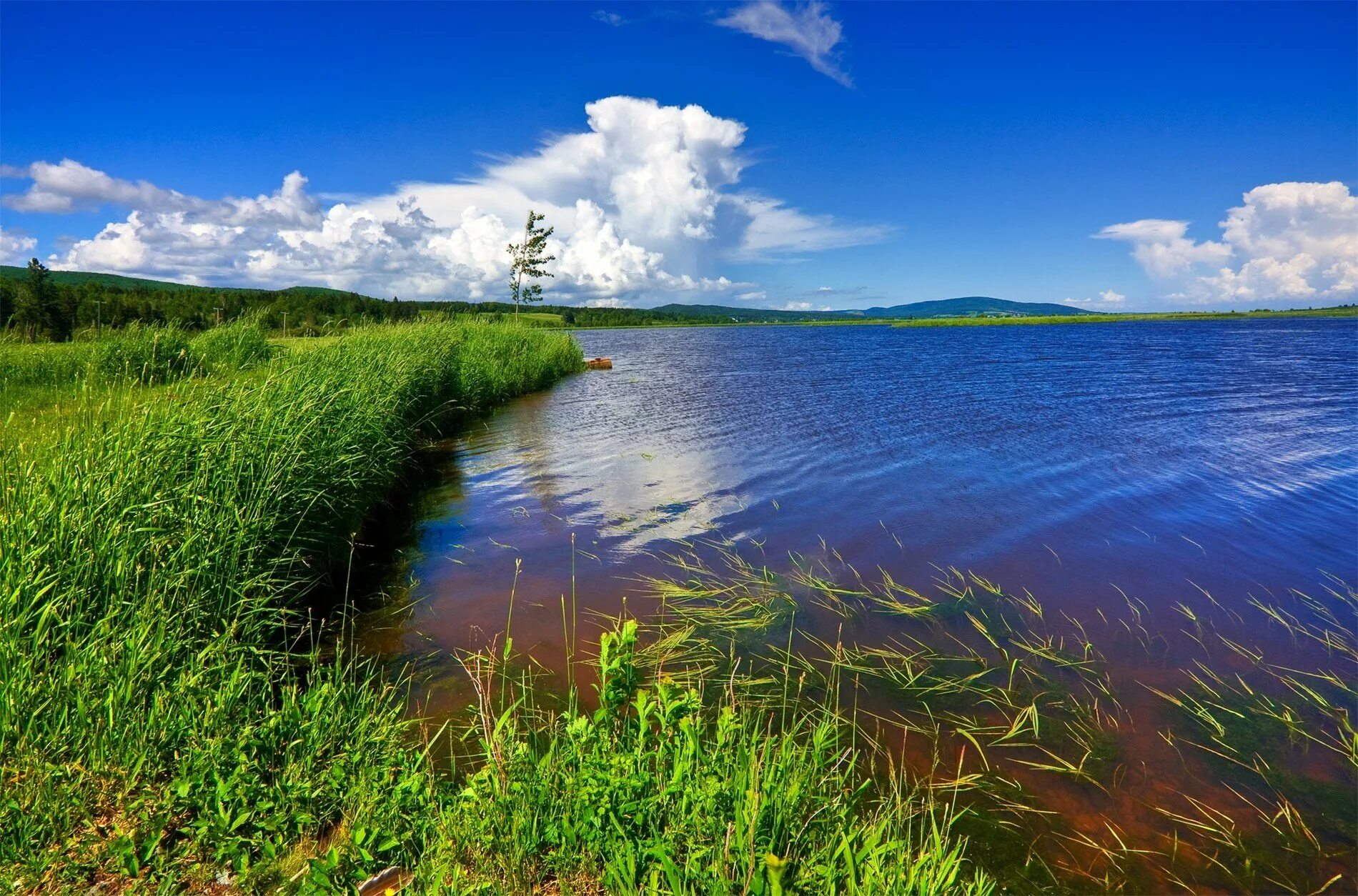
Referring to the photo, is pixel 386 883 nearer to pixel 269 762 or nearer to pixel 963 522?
pixel 269 762

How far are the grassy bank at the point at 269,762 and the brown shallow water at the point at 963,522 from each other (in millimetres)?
1778

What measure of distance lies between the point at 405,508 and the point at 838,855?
10.4 meters

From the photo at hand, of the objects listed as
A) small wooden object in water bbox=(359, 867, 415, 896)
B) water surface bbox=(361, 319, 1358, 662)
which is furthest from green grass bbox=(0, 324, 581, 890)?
water surface bbox=(361, 319, 1358, 662)

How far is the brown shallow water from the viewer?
6219 millimetres

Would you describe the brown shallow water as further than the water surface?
No

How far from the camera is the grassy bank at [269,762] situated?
2814 millimetres

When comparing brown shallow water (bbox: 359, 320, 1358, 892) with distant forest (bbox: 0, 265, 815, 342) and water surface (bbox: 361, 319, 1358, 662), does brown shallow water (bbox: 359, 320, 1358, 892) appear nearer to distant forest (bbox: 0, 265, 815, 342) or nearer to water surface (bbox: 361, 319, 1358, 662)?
water surface (bbox: 361, 319, 1358, 662)

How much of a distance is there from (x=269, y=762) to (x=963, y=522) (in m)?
9.75

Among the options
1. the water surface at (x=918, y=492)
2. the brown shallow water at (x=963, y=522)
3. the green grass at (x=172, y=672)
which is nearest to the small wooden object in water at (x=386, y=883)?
the green grass at (x=172, y=672)

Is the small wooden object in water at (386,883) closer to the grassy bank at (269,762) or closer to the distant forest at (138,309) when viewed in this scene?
the grassy bank at (269,762)

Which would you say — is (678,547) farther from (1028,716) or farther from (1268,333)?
(1268,333)

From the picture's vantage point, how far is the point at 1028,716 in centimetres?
541

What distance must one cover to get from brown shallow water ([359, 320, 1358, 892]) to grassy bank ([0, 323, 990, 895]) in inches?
70.0

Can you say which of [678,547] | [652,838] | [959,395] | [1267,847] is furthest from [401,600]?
[959,395]
